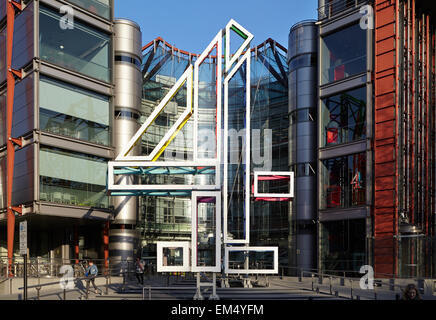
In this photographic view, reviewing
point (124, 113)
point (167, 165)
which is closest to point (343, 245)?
point (124, 113)

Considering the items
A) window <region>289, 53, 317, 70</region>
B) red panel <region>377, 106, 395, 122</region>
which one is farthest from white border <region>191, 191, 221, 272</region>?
window <region>289, 53, 317, 70</region>

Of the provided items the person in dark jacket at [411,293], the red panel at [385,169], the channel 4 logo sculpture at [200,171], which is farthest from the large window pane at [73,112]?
the person in dark jacket at [411,293]

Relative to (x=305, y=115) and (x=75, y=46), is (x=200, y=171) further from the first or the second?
(x=305, y=115)

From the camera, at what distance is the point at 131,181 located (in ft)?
135

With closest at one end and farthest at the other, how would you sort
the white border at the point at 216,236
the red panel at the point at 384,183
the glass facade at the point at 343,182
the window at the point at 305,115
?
1. the white border at the point at 216,236
2. the red panel at the point at 384,183
3. the glass facade at the point at 343,182
4. the window at the point at 305,115

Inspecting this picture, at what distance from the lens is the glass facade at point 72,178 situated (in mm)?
34688

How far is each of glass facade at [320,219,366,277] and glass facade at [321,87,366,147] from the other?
21.4 feet

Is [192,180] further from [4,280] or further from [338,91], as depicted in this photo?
[4,280]

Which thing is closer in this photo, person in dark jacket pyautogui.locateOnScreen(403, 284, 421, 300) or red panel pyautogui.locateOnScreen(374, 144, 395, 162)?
person in dark jacket pyautogui.locateOnScreen(403, 284, 421, 300)

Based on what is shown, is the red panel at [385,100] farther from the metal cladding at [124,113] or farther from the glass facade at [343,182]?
the metal cladding at [124,113]

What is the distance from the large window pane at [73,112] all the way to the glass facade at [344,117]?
17706 mm

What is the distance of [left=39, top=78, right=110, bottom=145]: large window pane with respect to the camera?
35.2 metres

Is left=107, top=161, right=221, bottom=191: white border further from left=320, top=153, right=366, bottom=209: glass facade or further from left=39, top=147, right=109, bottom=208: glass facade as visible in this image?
left=320, top=153, right=366, bottom=209: glass facade

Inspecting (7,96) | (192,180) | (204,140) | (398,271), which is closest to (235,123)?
(204,140)
